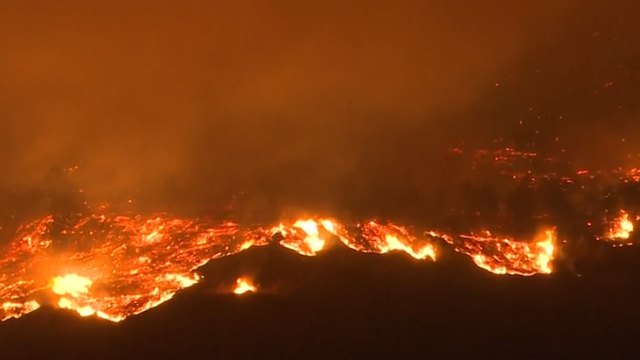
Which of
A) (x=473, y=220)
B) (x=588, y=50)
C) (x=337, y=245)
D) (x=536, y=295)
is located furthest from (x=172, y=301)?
(x=588, y=50)

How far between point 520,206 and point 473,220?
23 centimetres

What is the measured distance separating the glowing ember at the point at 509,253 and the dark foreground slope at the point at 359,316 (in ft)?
0.13

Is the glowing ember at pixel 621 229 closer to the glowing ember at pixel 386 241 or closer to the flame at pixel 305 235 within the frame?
the glowing ember at pixel 386 241

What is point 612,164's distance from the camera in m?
3.19

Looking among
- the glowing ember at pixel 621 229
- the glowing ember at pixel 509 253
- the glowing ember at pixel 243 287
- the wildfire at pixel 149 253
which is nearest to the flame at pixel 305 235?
the wildfire at pixel 149 253

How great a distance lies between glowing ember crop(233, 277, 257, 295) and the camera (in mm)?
3191

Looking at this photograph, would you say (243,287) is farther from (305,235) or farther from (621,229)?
(621,229)

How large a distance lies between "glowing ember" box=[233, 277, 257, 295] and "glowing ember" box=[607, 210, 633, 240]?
1.62 meters

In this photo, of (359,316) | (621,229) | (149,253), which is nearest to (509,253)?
(621,229)

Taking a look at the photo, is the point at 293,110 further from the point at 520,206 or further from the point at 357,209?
the point at 520,206

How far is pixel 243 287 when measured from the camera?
10.5 ft

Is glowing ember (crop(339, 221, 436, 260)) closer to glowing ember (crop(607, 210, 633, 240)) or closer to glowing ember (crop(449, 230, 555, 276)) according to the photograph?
glowing ember (crop(449, 230, 555, 276))

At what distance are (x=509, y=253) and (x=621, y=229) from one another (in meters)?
0.49

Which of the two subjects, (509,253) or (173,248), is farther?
(173,248)
